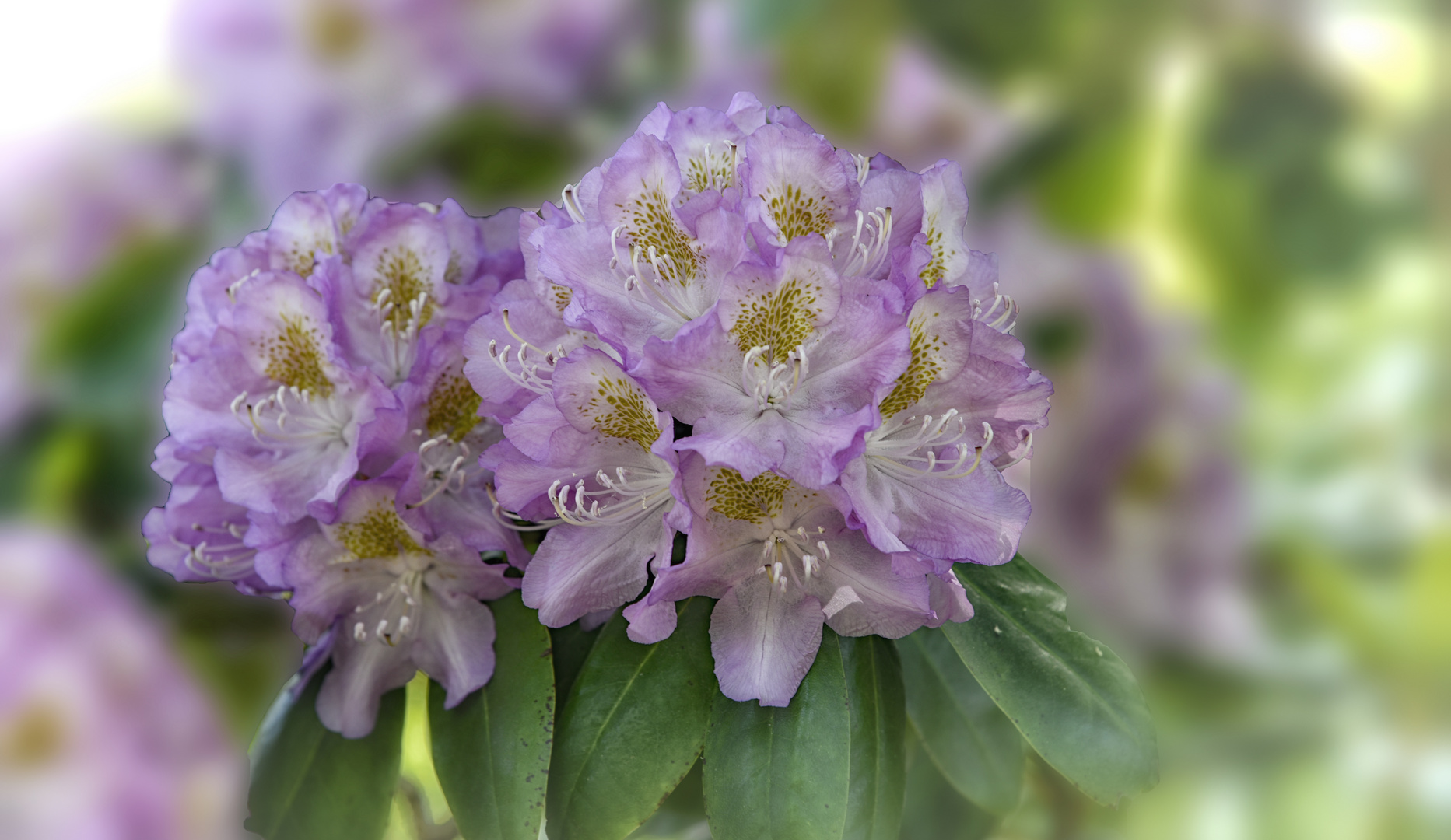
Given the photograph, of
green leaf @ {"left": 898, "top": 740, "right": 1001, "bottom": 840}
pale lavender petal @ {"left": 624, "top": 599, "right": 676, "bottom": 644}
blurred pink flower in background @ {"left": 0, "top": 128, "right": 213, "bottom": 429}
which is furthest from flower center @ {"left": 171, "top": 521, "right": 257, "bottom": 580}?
blurred pink flower in background @ {"left": 0, "top": 128, "right": 213, "bottom": 429}

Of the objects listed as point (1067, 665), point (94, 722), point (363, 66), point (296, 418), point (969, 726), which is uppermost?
point (363, 66)

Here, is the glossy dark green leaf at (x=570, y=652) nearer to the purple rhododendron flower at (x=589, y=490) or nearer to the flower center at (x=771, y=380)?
the purple rhododendron flower at (x=589, y=490)

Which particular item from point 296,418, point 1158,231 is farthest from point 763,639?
point 1158,231

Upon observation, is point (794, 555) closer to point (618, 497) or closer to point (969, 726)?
point (618, 497)

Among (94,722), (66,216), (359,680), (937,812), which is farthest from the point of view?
(66,216)

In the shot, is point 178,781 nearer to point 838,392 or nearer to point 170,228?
point 170,228

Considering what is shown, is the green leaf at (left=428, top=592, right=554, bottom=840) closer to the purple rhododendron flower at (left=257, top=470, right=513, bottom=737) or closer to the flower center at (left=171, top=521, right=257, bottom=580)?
the purple rhododendron flower at (left=257, top=470, right=513, bottom=737)

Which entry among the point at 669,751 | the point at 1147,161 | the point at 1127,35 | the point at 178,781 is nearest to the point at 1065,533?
the point at 1147,161
